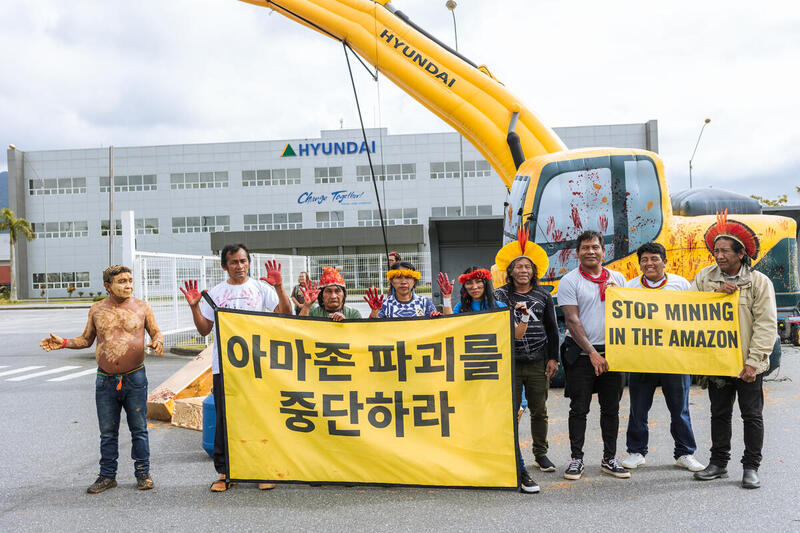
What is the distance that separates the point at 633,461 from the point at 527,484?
109 centimetres

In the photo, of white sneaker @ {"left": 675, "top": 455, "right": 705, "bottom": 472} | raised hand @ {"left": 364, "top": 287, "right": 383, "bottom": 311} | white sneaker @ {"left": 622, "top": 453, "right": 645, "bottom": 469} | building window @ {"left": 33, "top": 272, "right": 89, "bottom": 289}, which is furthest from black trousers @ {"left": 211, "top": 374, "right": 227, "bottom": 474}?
building window @ {"left": 33, "top": 272, "right": 89, "bottom": 289}

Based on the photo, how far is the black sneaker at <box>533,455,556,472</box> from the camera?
479cm

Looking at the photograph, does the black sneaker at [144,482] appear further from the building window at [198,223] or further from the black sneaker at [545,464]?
the building window at [198,223]

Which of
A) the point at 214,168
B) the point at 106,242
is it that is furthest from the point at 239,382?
the point at 106,242

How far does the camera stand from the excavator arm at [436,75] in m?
9.40

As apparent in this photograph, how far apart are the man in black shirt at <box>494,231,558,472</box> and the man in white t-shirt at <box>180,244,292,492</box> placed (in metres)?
1.82

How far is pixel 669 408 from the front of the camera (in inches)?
192

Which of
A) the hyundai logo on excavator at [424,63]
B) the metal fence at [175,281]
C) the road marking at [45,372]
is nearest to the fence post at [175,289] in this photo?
the metal fence at [175,281]

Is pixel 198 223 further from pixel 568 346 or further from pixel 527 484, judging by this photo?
pixel 527 484

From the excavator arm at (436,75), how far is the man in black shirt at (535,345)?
4.79 m

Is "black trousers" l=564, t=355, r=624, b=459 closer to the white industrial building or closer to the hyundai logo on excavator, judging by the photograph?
the hyundai logo on excavator

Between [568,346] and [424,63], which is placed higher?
→ [424,63]

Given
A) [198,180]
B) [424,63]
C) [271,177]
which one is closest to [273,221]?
[271,177]

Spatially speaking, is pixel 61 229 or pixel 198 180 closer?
pixel 198 180
